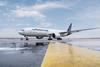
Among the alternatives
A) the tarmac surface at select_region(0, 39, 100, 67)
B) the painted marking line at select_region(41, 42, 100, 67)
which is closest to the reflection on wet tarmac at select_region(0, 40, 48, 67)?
the tarmac surface at select_region(0, 39, 100, 67)

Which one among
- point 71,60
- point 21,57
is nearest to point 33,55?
point 21,57

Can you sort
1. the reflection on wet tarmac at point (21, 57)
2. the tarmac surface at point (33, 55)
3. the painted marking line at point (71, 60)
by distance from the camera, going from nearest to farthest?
1. the painted marking line at point (71, 60)
2. the reflection on wet tarmac at point (21, 57)
3. the tarmac surface at point (33, 55)

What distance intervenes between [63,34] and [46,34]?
930 cm

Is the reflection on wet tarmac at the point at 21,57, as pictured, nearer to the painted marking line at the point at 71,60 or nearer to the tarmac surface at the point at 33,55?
the tarmac surface at the point at 33,55

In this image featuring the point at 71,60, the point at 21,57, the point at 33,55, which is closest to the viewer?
the point at 71,60

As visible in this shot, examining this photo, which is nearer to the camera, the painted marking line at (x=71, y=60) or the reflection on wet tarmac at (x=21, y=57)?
the painted marking line at (x=71, y=60)

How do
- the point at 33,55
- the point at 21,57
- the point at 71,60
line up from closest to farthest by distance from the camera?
1. the point at 71,60
2. the point at 21,57
3. the point at 33,55

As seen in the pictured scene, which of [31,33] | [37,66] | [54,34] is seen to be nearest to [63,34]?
[54,34]

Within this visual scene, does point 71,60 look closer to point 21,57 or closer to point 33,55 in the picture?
point 21,57

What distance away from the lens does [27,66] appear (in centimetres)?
809

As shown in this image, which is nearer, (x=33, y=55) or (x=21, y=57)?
(x=21, y=57)

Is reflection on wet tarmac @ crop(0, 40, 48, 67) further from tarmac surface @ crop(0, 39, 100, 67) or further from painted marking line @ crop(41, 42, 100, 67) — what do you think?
painted marking line @ crop(41, 42, 100, 67)

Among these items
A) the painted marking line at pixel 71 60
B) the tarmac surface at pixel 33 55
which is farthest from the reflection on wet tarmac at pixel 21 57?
the painted marking line at pixel 71 60

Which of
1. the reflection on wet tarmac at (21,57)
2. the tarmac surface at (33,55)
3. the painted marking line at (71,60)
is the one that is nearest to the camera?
the painted marking line at (71,60)
